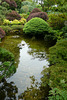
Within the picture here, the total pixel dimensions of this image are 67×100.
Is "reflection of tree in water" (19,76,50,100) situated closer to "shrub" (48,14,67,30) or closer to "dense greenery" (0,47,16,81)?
"dense greenery" (0,47,16,81)

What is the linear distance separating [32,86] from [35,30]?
5980 mm

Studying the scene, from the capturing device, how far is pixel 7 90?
3.20 metres

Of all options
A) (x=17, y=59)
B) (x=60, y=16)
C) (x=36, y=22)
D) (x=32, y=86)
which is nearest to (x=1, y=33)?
(x=36, y=22)

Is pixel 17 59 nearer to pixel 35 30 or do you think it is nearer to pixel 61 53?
pixel 61 53

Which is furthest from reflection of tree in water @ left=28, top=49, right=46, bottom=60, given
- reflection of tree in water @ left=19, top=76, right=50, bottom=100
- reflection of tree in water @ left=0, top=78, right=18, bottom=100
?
reflection of tree in water @ left=0, top=78, right=18, bottom=100

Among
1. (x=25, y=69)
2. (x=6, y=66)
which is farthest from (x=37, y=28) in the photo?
(x=6, y=66)

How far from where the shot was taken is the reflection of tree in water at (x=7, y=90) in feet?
9.70

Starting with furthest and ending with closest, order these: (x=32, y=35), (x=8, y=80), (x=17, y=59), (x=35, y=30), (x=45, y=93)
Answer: (x=32, y=35) → (x=35, y=30) → (x=17, y=59) → (x=8, y=80) → (x=45, y=93)

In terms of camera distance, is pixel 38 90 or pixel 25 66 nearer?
pixel 38 90

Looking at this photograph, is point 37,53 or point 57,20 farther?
point 57,20

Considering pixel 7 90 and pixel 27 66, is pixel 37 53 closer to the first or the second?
pixel 27 66

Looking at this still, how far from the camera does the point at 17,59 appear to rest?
16.8 feet

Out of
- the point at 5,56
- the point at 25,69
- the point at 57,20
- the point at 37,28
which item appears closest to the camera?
the point at 5,56

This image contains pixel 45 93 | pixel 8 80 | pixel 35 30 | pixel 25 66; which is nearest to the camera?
pixel 45 93
